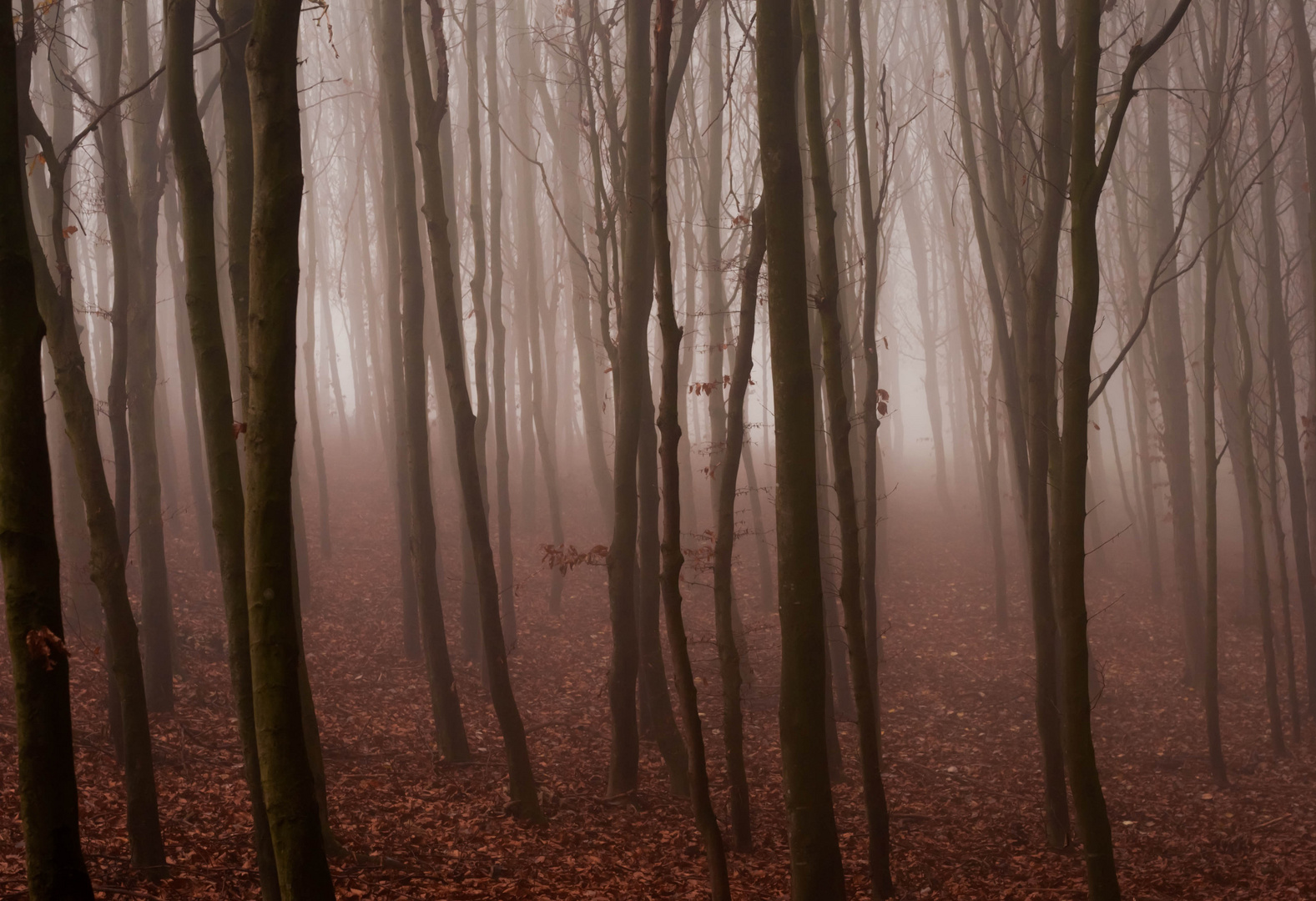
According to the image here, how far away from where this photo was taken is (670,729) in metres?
6.53

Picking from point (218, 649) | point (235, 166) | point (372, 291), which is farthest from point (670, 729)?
point (372, 291)

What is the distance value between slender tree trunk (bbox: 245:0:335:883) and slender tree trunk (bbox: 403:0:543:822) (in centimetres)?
348

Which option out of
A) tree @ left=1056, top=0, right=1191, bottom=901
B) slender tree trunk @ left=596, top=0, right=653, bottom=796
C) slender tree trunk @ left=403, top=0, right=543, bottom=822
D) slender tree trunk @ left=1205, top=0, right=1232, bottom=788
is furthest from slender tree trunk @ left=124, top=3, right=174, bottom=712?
slender tree trunk @ left=1205, top=0, right=1232, bottom=788

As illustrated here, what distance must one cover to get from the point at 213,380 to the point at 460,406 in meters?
2.58

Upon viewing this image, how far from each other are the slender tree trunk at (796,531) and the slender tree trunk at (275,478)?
207 centimetres

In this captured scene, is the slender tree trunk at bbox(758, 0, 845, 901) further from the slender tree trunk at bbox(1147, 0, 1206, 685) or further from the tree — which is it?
the slender tree trunk at bbox(1147, 0, 1206, 685)

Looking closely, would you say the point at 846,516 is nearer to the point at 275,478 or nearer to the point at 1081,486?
the point at 1081,486

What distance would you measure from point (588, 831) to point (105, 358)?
60.8 feet

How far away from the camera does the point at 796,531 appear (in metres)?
3.86

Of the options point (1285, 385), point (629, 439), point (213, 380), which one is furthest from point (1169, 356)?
point (213, 380)

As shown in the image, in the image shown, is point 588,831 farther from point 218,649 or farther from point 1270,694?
point 1270,694

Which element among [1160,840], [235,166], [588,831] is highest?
[235,166]

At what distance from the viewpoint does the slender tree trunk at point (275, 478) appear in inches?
99.3

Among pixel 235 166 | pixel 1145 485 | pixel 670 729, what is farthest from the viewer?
pixel 1145 485
